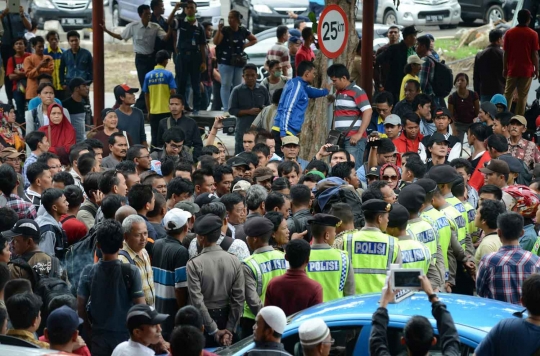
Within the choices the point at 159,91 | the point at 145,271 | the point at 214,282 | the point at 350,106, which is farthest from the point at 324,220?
the point at 159,91

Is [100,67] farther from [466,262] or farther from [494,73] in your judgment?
[466,262]

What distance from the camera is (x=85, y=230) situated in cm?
896

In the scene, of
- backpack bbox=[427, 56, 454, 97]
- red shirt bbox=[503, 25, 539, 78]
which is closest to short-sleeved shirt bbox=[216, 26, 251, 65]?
backpack bbox=[427, 56, 454, 97]

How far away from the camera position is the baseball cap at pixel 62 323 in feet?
20.8

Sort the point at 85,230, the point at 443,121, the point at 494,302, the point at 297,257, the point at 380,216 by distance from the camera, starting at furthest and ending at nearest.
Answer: the point at 443,121
the point at 85,230
the point at 380,216
the point at 297,257
the point at 494,302

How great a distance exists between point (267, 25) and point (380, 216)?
20.5 meters

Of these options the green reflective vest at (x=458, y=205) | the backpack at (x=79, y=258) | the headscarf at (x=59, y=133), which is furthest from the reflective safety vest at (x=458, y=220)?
the headscarf at (x=59, y=133)

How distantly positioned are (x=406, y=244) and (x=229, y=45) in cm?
1150

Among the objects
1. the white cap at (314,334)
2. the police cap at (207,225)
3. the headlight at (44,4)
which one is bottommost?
the headlight at (44,4)

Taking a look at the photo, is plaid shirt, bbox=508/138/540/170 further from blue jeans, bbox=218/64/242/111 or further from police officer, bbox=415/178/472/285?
blue jeans, bbox=218/64/242/111

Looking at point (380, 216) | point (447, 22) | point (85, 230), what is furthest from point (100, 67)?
point (447, 22)

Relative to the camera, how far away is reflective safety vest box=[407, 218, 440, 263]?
854 cm

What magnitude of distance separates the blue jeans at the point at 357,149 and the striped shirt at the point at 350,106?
15 cm

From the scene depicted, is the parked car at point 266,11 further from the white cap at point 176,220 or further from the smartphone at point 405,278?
the smartphone at point 405,278
